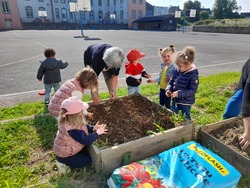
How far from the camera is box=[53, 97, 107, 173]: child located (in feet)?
7.30

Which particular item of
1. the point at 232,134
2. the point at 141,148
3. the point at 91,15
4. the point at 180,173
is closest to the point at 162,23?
the point at 91,15

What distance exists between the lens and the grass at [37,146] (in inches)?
95.4

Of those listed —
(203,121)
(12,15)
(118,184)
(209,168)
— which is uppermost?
(12,15)

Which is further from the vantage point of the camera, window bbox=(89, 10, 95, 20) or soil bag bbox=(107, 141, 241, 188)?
window bbox=(89, 10, 95, 20)

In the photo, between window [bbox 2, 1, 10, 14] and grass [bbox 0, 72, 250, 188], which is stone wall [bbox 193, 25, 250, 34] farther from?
window [bbox 2, 1, 10, 14]

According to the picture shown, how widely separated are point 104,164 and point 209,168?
1144 millimetres

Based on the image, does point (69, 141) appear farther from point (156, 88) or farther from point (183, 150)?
point (156, 88)

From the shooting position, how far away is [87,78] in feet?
9.30

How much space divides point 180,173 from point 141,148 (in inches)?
25.4

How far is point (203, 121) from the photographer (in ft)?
12.8

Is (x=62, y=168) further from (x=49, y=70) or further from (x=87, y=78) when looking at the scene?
(x=49, y=70)

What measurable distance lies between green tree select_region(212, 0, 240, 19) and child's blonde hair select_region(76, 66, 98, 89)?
70614mm

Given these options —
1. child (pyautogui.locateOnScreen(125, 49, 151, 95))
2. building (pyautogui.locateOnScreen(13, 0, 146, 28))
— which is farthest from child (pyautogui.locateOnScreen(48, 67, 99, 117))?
building (pyautogui.locateOnScreen(13, 0, 146, 28))

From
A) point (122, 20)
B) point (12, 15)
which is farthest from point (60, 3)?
point (122, 20)
